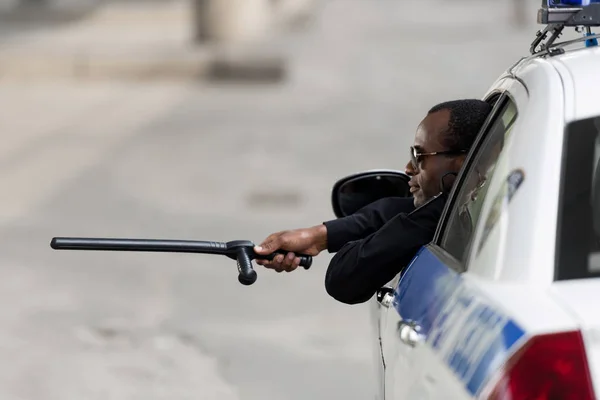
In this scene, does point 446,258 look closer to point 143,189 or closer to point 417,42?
point 143,189

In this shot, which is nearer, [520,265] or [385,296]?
[520,265]

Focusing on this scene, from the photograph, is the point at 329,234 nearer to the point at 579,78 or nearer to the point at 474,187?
the point at 474,187

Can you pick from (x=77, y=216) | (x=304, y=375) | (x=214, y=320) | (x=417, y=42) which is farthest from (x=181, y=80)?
(x=304, y=375)

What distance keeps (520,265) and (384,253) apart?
802 millimetres

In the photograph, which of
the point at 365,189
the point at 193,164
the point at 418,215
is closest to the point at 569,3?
the point at 418,215

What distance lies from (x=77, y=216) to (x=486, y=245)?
7.70 metres

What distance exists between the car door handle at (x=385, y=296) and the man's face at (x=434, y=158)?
303 mm

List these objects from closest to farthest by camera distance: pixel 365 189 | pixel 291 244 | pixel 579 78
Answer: pixel 579 78
pixel 291 244
pixel 365 189

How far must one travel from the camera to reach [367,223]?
12.1ft

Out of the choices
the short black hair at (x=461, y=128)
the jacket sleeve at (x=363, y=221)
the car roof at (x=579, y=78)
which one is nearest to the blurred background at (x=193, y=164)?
the jacket sleeve at (x=363, y=221)

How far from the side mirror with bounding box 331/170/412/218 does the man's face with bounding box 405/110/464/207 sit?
29.9 inches

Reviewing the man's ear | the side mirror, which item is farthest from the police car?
the side mirror

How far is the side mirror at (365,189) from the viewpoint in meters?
3.98

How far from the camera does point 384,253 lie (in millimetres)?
2955
